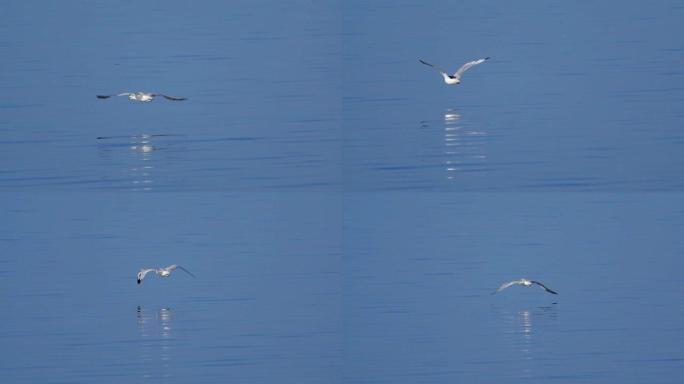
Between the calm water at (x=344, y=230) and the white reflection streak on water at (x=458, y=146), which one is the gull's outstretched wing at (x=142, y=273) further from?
the white reflection streak on water at (x=458, y=146)

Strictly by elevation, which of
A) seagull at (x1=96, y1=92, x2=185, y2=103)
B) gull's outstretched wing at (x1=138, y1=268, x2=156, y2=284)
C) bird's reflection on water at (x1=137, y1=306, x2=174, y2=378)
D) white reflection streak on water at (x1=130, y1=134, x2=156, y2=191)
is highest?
seagull at (x1=96, y1=92, x2=185, y2=103)

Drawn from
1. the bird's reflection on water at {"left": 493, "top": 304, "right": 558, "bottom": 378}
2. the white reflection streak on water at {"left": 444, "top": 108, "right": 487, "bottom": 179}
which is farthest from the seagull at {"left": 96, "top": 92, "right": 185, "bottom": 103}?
the bird's reflection on water at {"left": 493, "top": 304, "right": 558, "bottom": 378}

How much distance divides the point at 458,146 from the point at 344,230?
1.53 ft

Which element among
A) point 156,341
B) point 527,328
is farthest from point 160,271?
point 527,328

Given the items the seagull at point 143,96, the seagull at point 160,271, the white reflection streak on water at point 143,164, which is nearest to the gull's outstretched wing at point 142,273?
the seagull at point 160,271

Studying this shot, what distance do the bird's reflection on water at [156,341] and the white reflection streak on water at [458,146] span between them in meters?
1.01

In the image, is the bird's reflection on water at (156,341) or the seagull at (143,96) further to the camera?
the seagull at (143,96)

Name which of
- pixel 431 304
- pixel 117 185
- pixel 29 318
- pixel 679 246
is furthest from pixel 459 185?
pixel 29 318

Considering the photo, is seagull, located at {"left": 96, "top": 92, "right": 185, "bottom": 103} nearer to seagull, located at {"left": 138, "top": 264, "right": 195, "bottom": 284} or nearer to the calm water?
the calm water

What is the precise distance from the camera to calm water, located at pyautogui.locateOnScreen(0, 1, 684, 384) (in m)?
4.59

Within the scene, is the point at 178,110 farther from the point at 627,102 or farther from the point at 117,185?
the point at 627,102

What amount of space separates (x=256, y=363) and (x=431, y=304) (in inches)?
22.9

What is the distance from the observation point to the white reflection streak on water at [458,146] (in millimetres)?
4742

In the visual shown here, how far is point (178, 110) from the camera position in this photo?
5035 mm
